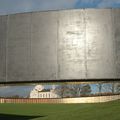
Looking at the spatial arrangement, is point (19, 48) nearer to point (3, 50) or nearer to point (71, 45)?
point (3, 50)

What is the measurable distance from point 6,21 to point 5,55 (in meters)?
1.69

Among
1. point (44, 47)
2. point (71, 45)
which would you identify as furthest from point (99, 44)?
point (44, 47)

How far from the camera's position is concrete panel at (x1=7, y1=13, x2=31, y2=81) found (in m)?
16.1

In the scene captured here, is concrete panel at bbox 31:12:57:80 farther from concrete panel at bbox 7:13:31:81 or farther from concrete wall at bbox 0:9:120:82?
concrete panel at bbox 7:13:31:81

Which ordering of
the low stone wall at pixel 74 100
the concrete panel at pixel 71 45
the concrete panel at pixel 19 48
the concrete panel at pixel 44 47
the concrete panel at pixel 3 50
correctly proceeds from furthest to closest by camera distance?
1. the low stone wall at pixel 74 100
2. the concrete panel at pixel 3 50
3. the concrete panel at pixel 19 48
4. the concrete panel at pixel 44 47
5. the concrete panel at pixel 71 45

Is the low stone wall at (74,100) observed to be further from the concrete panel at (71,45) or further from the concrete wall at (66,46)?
the concrete panel at (71,45)

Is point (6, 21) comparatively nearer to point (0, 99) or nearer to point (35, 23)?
point (35, 23)

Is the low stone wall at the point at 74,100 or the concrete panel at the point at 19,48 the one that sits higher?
the concrete panel at the point at 19,48

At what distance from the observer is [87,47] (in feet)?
51.2

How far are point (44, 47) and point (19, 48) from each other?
4.22 ft

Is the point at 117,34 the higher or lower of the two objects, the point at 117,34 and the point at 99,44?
the higher

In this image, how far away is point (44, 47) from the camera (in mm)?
15898

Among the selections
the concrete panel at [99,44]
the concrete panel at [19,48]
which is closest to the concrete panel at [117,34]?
the concrete panel at [99,44]

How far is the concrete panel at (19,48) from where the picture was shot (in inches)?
635
